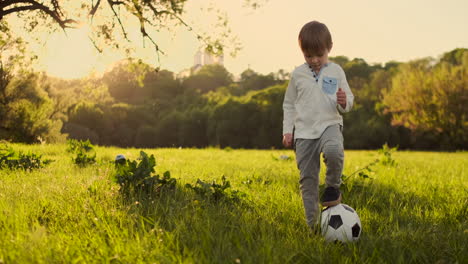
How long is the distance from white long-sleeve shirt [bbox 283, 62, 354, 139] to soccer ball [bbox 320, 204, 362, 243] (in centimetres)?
70

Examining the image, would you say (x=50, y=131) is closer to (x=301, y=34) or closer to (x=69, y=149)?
(x=69, y=149)

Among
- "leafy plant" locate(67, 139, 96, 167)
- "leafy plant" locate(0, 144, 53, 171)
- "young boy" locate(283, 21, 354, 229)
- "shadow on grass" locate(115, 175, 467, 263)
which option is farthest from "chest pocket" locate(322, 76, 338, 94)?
"leafy plant" locate(67, 139, 96, 167)

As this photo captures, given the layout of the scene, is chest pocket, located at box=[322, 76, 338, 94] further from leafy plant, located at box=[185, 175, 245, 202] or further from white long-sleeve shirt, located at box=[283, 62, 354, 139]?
leafy plant, located at box=[185, 175, 245, 202]

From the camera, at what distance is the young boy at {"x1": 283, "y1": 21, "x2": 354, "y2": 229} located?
326 cm

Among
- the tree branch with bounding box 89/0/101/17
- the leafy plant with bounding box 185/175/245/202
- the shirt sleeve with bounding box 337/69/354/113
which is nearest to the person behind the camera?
the shirt sleeve with bounding box 337/69/354/113

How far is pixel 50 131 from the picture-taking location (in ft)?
89.9

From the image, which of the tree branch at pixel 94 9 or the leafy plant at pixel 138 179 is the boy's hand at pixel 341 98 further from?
the tree branch at pixel 94 9

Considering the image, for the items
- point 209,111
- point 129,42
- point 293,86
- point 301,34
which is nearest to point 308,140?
point 293,86

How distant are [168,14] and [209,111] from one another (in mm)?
49574

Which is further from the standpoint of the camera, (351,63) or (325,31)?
(351,63)

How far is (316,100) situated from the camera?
3418 millimetres

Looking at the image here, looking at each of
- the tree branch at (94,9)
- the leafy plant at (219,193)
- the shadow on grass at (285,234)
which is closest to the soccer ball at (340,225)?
the shadow on grass at (285,234)

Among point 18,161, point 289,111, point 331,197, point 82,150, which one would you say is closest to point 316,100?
point 289,111

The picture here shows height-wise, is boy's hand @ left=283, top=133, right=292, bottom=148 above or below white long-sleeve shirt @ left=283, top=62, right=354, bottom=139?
below
